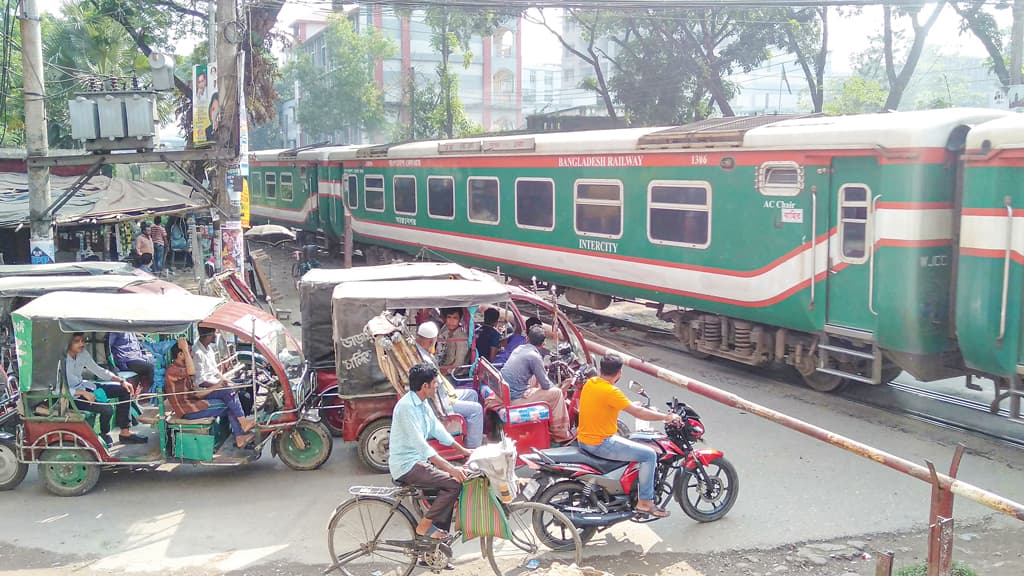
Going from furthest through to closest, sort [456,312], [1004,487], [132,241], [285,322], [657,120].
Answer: [657,120] → [132,241] → [285,322] → [456,312] → [1004,487]

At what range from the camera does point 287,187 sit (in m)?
27.1

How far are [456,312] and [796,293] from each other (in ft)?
13.7

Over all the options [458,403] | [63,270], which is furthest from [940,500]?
[63,270]

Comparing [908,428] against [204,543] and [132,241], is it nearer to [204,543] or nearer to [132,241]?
[204,543]

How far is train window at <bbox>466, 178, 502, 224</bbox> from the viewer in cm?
1570

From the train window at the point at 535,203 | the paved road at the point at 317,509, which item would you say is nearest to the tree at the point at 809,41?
the train window at the point at 535,203

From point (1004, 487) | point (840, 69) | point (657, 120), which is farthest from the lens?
point (840, 69)

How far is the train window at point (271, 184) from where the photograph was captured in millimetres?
28219

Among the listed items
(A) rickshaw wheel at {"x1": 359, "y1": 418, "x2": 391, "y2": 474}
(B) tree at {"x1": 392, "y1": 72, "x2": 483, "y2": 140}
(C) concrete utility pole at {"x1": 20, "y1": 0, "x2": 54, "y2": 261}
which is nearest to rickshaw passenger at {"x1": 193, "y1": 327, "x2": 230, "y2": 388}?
(A) rickshaw wheel at {"x1": 359, "y1": 418, "x2": 391, "y2": 474}

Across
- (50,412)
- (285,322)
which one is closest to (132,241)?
(285,322)

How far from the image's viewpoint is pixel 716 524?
22.5 ft

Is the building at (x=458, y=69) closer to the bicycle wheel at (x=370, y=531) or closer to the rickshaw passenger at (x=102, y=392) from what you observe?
the rickshaw passenger at (x=102, y=392)

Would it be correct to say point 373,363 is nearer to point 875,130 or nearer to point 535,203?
point 875,130

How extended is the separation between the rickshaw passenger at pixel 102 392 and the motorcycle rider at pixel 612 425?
403cm
